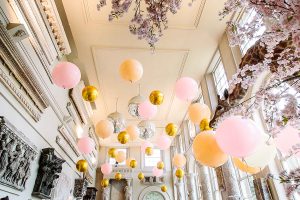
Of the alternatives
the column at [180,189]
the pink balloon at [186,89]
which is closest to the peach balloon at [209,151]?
the pink balloon at [186,89]

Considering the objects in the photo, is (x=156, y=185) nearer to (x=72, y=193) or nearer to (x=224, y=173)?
(x=72, y=193)

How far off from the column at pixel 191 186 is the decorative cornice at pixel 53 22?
6677 mm

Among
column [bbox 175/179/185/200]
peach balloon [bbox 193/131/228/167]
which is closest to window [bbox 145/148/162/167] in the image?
column [bbox 175/179/185/200]

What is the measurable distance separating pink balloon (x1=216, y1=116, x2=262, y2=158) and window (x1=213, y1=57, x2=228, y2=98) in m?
4.17

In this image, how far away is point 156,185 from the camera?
37.7 feet

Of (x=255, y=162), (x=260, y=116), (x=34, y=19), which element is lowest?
(x=255, y=162)

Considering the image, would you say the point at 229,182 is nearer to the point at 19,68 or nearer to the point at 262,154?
the point at 262,154

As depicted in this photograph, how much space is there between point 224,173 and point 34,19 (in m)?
5.07

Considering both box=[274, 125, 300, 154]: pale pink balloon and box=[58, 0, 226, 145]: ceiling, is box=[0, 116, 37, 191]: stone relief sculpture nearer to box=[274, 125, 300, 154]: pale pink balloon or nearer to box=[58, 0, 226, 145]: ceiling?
box=[58, 0, 226, 145]: ceiling

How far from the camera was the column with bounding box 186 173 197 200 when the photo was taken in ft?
29.1

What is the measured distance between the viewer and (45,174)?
429 cm

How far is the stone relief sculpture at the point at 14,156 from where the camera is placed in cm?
293

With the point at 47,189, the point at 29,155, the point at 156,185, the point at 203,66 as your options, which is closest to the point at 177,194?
the point at 156,185

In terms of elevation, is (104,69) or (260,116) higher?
(104,69)
